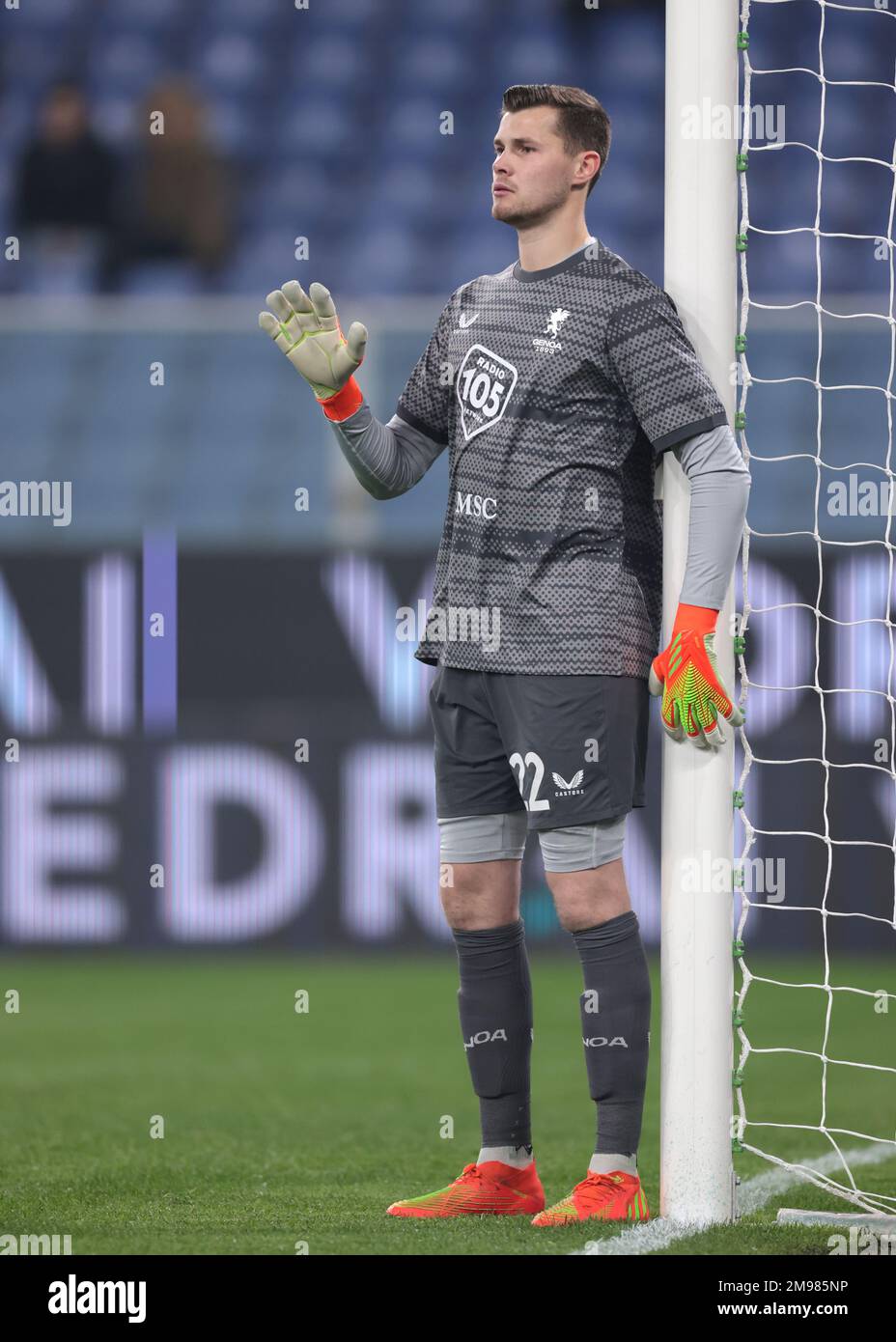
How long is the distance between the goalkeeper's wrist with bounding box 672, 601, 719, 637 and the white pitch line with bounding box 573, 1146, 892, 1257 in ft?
2.97

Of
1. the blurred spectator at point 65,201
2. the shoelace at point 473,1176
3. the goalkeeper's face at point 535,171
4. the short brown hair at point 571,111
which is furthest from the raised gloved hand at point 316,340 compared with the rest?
the blurred spectator at point 65,201

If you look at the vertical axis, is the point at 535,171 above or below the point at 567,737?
above

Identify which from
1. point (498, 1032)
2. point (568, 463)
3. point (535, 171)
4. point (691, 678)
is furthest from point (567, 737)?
point (535, 171)

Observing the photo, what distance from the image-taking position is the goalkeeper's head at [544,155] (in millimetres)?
3123

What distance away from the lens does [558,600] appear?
10.1 feet

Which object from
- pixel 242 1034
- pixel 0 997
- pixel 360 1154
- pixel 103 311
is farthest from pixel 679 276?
pixel 103 311

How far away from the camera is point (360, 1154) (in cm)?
396

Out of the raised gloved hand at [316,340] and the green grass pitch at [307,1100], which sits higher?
the raised gloved hand at [316,340]

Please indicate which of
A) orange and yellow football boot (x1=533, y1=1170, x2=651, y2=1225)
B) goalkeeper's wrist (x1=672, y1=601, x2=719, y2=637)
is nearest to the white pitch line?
orange and yellow football boot (x1=533, y1=1170, x2=651, y2=1225)

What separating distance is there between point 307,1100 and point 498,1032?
1743mm

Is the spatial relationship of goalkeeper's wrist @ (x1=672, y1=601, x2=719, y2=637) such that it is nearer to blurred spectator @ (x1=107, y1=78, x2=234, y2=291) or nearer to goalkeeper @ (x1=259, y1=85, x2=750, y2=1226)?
goalkeeper @ (x1=259, y1=85, x2=750, y2=1226)

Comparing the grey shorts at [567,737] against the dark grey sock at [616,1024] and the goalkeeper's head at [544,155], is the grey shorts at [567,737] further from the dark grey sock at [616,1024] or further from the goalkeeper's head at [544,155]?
the goalkeeper's head at [544,155]

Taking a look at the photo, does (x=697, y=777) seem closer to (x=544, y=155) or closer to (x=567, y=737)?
(x=567, y=737)

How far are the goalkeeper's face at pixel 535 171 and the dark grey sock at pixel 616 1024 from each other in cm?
114
